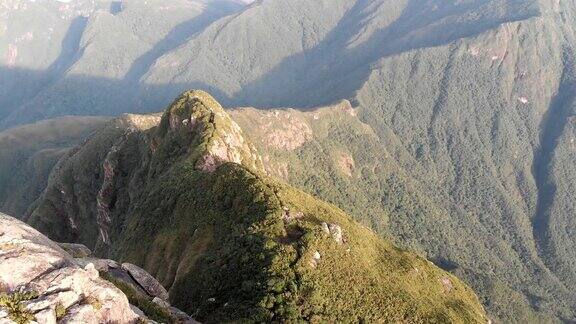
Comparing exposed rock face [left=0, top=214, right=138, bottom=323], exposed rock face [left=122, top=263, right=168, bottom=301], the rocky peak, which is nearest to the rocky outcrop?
exposed rock face [left=0, top=214, right=138, bottom=323]

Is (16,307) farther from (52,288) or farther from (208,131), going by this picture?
(208,131)

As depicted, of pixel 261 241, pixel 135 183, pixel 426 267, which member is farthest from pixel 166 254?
pixel 135 183

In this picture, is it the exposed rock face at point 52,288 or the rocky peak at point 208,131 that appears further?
the rocky peak at point 208,131

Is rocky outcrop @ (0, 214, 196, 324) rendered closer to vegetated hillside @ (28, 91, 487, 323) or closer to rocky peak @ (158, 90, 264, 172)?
vegetated hillside @ (28, 91, 487, 323)

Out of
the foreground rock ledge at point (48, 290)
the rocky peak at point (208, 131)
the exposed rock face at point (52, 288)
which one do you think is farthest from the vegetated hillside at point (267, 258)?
the foreground rock ledge at point (48, 290)

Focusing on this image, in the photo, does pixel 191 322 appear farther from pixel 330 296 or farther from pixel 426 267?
pixel 426 267

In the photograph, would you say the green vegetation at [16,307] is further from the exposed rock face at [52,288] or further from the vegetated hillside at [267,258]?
the vegetated hillside at [267,258]

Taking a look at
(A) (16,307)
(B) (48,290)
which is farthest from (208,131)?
(A) (16,307)
